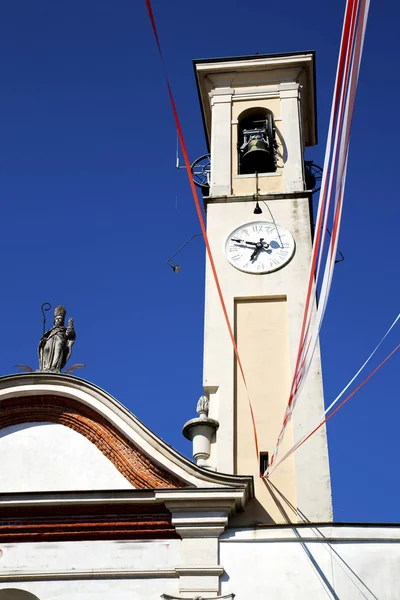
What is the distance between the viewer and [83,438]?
13.3 meters

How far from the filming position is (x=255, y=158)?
1834 centimetres

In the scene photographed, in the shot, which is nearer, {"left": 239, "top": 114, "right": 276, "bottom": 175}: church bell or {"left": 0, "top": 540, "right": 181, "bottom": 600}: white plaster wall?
{"left": 0, "top": 540, "right": 181, "bottom": 600}: white plaster wall

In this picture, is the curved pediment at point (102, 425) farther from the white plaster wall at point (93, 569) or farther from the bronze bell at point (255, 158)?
the bronze bell at point (255, 158)

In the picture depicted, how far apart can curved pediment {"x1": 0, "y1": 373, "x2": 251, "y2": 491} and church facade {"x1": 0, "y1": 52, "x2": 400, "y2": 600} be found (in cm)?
2

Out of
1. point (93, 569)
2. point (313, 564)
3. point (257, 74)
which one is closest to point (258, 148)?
point (257, 74)

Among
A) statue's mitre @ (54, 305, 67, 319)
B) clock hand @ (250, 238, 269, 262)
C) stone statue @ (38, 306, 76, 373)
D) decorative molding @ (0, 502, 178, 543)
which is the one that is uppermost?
clock hand @ (250, 238, 269, 262)

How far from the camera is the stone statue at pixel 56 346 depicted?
47.1 ft

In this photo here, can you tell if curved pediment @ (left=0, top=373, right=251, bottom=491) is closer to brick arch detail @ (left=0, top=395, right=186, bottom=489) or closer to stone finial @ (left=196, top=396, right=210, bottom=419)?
brick arch detail @ (left=0, top=395, right=186, bottom=489)

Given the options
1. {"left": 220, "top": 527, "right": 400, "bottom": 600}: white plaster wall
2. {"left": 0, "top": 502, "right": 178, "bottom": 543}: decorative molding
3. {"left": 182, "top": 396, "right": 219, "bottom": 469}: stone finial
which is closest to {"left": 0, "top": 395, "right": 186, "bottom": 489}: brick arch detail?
{"left": 0, "top": 502, "right": 178, "bottom": 543}: decorative molding

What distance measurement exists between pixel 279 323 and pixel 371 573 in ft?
17.3

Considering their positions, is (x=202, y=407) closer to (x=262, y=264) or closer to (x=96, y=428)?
(x=96, y=428)

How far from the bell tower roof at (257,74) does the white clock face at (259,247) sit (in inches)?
158

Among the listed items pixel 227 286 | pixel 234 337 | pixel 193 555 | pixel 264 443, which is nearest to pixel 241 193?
pixel 227 286

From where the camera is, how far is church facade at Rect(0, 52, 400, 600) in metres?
11.6
